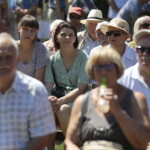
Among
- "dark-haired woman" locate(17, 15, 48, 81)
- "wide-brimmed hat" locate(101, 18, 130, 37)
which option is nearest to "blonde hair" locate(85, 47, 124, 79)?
"wide-brimmed hat" locate(101, 18, 130, 37)

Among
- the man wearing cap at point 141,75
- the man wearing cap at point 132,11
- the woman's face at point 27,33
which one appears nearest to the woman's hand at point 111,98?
the man wearing cap at point 141,75

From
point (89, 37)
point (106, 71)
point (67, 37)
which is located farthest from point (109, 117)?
point (89, 37)

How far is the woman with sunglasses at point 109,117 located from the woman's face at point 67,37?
248cm

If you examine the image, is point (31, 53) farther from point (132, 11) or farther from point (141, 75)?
point (132, 11)

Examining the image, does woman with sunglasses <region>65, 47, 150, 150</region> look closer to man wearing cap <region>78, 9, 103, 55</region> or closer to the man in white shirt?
the man in white shirt

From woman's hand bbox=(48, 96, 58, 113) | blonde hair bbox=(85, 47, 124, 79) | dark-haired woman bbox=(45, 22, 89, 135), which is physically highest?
blonde hair bbox=(85, 47, 124, 79)

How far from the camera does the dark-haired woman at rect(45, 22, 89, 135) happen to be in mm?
6445

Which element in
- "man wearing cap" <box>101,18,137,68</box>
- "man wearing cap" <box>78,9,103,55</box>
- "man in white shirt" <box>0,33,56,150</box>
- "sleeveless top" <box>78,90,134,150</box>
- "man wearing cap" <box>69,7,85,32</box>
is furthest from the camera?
"man wearing cap" <box>69,7,85,32</box>

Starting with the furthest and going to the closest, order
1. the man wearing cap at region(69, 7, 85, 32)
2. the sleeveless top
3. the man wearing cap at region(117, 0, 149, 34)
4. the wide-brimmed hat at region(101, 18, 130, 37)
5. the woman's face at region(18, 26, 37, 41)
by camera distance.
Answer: the man wearing cap at region(69, 7, 85, 32)
the man wearing cap at region(117, 0, 149, 34)
the woman's face at region(18, 26, 37, 41)
the wide-brimmed hat at region(101, 18, 130, 37)
the sleeveless top

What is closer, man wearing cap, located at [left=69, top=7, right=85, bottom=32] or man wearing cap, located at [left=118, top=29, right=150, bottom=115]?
man wearing cap, located at [left=118, top=29, right=150, bottom=115]

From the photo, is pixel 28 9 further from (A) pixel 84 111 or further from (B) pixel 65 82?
(A) pixel 84 111

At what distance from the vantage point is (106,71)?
13.7 feet

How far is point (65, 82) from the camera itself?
6625 millimetres

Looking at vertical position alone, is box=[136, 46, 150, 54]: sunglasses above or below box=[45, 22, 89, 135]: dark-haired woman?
above
